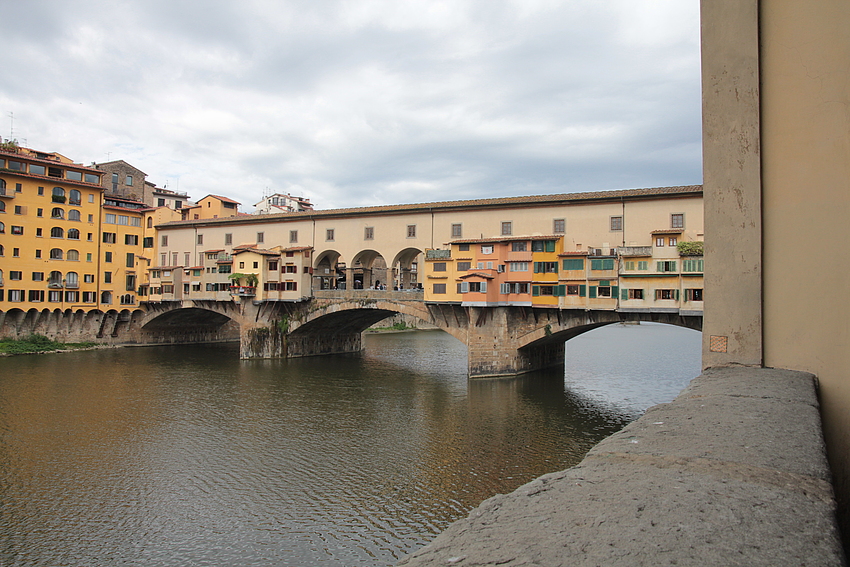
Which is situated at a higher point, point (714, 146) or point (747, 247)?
point (714, 146)

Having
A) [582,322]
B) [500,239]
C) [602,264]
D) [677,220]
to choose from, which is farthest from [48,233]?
[677,220]

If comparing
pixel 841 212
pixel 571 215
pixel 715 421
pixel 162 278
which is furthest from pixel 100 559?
pixel 162 278

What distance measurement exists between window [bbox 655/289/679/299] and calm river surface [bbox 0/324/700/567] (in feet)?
15.0

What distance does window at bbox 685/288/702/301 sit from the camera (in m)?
24.9

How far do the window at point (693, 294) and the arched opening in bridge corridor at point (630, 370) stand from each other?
4.52 metres

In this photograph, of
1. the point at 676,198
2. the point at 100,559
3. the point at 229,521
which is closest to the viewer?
the point at 100,559

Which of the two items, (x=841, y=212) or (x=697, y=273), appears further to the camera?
(x=697, y=273)

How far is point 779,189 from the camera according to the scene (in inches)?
230

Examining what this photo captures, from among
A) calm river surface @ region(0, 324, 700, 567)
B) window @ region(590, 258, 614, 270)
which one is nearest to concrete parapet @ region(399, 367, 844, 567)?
calm river surface @ region(0, 324, 700, 567)

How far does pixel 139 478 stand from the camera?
49.9 ft

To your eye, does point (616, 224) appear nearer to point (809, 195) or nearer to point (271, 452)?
point (271, 452)

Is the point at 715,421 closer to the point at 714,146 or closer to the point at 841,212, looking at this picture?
the point at 841,212

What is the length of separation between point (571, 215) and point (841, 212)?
25.3m

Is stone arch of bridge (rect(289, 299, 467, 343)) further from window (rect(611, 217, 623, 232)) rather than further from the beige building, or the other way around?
the beige building
